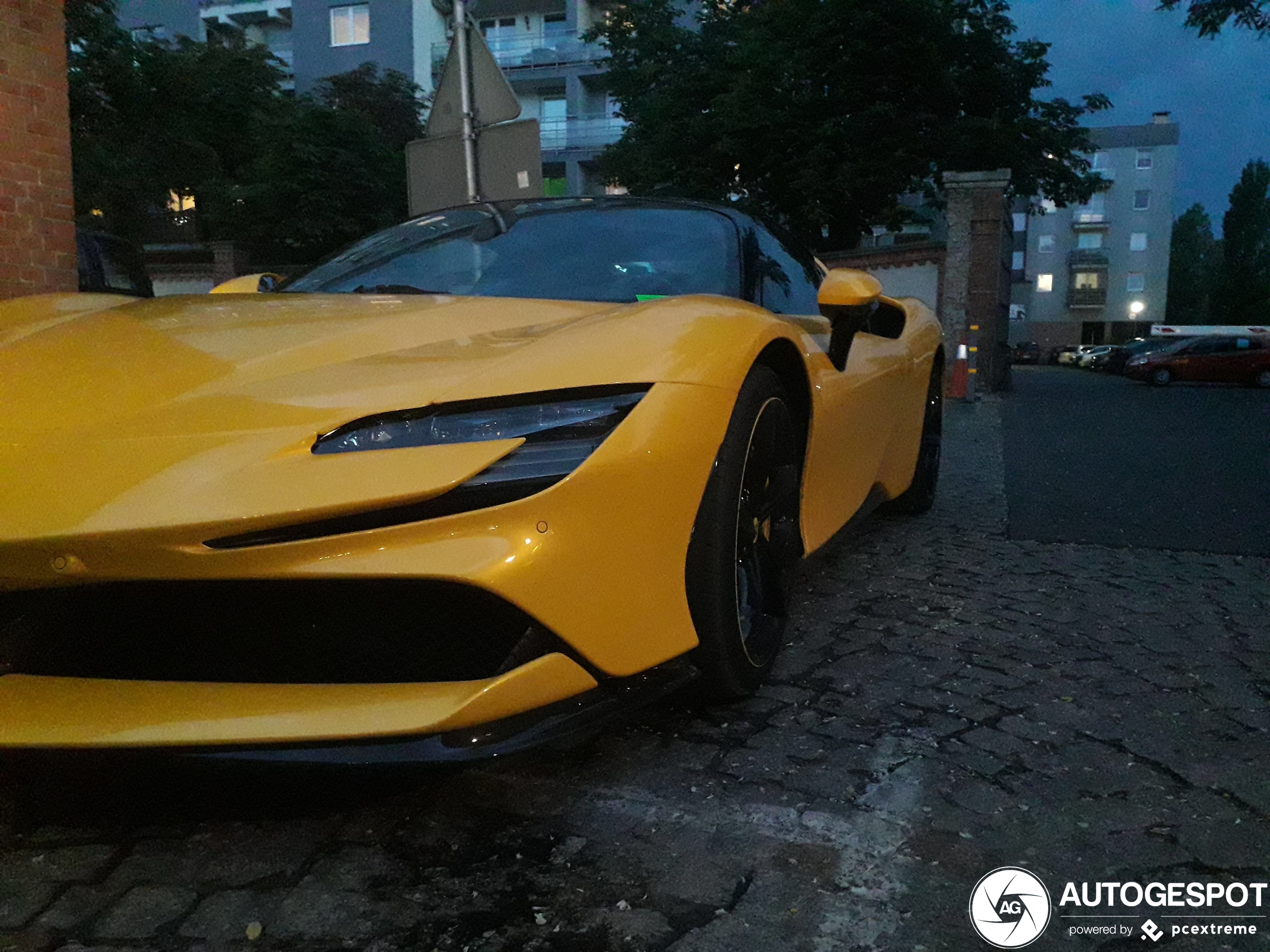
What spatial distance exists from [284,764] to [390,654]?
21 cm

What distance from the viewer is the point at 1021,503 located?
5293 mm

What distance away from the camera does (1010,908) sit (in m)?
1.54

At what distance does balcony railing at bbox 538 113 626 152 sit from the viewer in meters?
35.1

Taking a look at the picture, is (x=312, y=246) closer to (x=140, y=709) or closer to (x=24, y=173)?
(x=24, y=173)

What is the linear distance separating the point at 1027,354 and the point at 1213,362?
3425 centimetres

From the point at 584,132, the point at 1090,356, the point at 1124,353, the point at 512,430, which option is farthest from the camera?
the point at 1090,356

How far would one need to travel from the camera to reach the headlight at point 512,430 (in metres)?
1.59

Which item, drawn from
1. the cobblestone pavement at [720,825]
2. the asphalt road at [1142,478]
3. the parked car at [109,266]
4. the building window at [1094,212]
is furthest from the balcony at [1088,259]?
the cobblestone pavement at [720,825]

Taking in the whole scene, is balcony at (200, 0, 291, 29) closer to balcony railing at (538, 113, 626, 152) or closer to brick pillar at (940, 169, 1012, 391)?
balcony railing at (538, 113, 626, 152)

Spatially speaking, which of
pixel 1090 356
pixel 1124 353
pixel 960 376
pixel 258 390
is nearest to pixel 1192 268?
pixel 1090 356

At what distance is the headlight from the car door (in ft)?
3.30

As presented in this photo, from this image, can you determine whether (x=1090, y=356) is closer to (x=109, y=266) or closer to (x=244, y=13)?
(x=244, y=13)

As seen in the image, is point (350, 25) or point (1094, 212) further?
point (1094, 212)

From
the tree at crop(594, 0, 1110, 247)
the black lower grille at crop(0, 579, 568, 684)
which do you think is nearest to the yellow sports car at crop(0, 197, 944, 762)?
the black lower grille at crop(0, 579, 568, 684)
